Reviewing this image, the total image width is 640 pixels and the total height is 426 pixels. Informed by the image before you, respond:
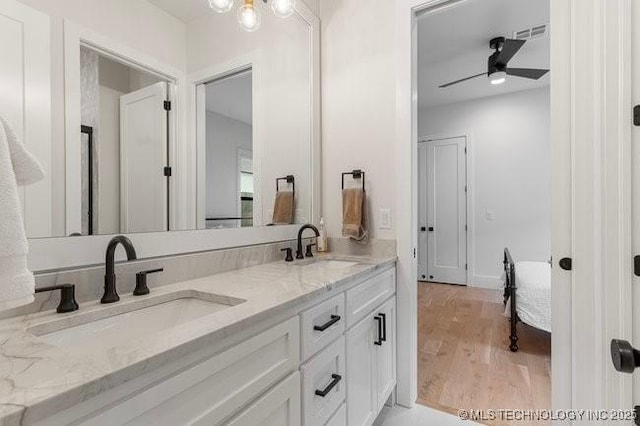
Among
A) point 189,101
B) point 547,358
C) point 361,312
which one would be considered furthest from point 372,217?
point 547,358

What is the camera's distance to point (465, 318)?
3160 mm

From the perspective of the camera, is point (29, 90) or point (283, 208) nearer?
point (29, 90)

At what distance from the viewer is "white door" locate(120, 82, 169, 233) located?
1.12m

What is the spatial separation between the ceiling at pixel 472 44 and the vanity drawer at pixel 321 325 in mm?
1726

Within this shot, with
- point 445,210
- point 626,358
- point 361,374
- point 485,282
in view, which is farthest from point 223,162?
point 485,282

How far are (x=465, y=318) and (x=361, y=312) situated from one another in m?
2.28

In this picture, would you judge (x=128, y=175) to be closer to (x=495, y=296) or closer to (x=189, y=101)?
(x=189, y=101)

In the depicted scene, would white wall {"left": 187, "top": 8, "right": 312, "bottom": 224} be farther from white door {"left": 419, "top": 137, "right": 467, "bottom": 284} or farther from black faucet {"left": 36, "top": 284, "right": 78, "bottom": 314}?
white door {"left": 419, "top": 137, "right": 467, "bottom": 284}

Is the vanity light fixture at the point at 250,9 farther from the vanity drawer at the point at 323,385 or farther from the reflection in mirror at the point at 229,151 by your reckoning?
the vanity drawer at the point at 323,385

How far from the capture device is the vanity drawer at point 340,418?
114 centimetres

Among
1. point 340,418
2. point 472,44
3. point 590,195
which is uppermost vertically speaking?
point 472,44

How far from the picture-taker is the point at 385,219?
1.86 m

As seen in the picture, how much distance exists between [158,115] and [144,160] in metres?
0.19

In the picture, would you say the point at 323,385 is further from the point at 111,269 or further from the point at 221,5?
the point at 221,5
